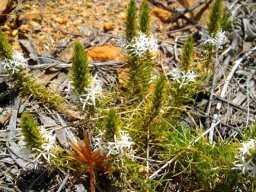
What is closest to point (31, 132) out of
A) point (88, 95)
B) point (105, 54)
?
point (88, 95)

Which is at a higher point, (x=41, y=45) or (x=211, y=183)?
(x=41, y=45)

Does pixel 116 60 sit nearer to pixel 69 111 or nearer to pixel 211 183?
pixel 69 111

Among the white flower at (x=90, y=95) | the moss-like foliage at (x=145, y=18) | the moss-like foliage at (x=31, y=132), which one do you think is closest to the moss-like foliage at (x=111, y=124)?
the white flower at (x=90, y=95)

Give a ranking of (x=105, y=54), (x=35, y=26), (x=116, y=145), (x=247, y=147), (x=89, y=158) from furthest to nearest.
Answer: (x=35, y=26) < (x=105, y=54) < (x=89, y=158) < (x=116, y=145) < (x=247, y=147)

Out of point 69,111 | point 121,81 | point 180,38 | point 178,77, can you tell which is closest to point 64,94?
point 69,111

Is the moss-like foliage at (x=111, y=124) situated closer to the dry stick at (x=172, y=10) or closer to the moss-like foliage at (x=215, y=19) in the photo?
the moss-like foliage at (x=215, y=19)

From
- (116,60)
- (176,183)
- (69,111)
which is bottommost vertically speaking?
(176,183)

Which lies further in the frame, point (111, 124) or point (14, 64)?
point (14, 64)

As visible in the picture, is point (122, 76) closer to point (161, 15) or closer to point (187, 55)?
point (187, 55)
